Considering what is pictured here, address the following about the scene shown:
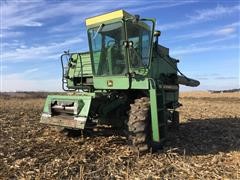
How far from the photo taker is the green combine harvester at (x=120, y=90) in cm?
858

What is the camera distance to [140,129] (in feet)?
27.4

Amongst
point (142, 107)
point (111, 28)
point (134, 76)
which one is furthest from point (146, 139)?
point (111, 28)

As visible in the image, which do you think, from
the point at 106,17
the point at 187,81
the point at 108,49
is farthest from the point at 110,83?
the point at 187,81

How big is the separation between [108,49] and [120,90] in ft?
3.66

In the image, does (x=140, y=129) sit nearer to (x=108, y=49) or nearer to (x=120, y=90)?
(x=120, y=90)

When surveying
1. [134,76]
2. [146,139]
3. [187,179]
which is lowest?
[187,179]

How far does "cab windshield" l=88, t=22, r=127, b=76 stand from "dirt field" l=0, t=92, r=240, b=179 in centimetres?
183

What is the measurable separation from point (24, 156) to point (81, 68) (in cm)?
367

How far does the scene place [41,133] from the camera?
426 inches

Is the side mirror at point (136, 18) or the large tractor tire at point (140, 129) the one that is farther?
the side mirror at point (136, 18)

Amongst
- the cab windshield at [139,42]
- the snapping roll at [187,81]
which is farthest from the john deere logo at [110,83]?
the snapping roll at [187,81]

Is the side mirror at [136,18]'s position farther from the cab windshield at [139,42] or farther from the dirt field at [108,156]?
the dirt field at [108,156]

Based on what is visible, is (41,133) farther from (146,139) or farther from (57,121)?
(146,139)

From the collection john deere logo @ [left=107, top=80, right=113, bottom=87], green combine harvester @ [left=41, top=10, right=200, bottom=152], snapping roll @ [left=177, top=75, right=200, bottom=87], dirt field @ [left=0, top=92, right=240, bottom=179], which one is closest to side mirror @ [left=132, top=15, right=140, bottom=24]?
green combine harvester @ [left=41, top=10, right=200, bottom=152]
